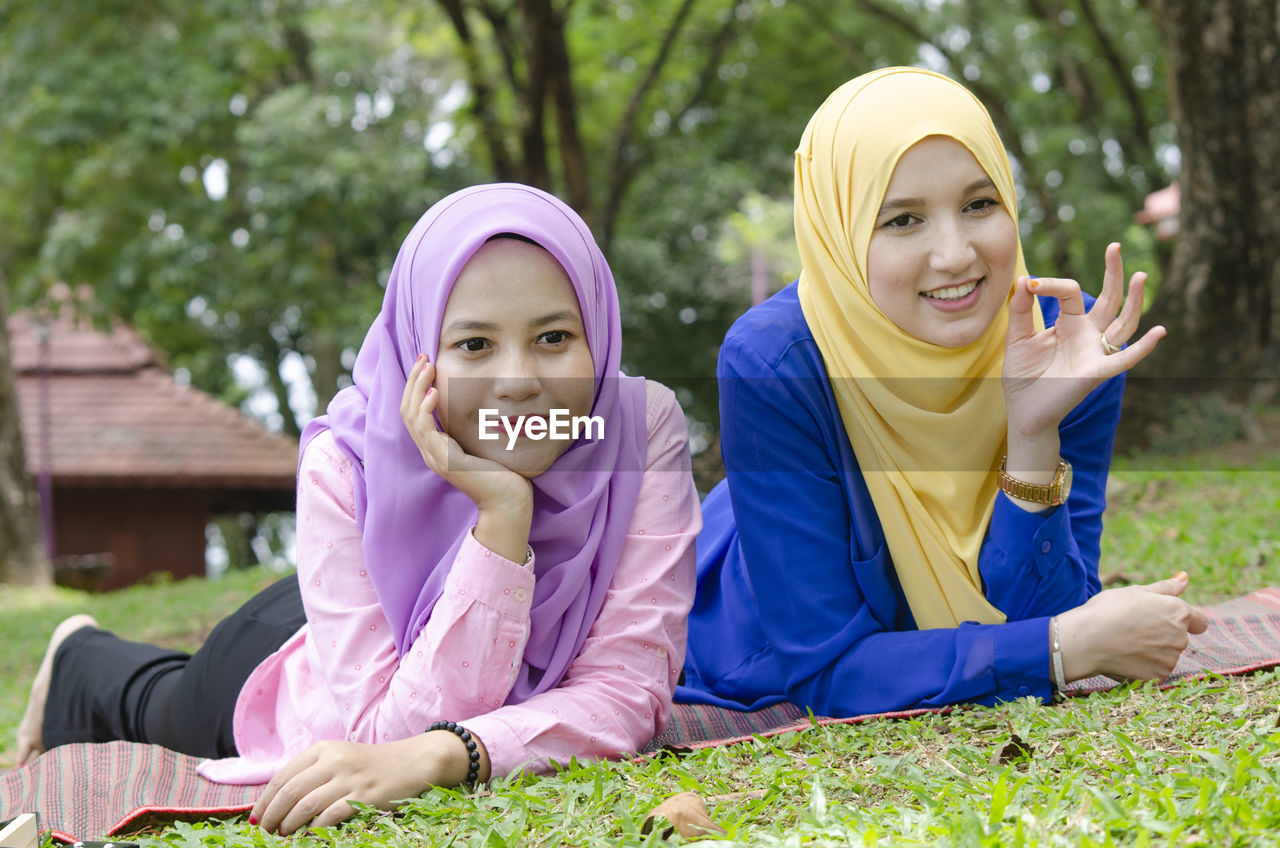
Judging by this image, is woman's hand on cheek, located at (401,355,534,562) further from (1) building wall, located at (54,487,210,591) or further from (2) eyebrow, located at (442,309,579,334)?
(1) building wall, located at (54,487,210,591)

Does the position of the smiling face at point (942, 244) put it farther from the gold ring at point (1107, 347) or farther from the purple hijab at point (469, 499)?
the purple hijab at point (469, 499)

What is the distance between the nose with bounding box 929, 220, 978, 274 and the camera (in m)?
2.35

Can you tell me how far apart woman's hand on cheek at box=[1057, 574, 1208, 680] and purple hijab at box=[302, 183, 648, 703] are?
37.0 inches

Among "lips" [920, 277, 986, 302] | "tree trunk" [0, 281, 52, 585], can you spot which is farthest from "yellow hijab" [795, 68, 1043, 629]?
"tree trunk" [0, 281, 52, 585]

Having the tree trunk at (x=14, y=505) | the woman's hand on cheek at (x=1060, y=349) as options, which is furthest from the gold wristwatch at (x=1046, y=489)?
the tree trunk at (x=14, y=505)

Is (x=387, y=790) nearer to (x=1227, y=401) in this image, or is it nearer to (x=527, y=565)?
(x=527, y=565)

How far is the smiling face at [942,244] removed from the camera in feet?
7.84

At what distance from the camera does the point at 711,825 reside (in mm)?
1816

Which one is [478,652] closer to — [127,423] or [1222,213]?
[1222,213]

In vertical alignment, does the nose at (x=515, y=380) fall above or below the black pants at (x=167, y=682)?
above

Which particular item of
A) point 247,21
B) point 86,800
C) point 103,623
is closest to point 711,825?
point 86,800
